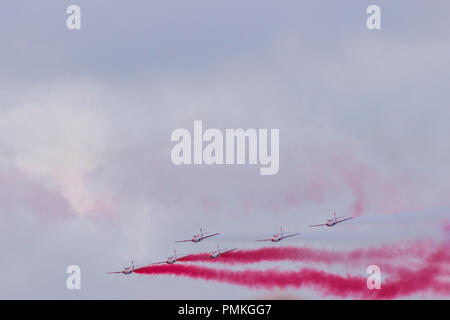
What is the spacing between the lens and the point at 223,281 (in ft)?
532

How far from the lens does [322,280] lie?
161 m

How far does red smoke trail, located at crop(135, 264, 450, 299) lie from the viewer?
158875 mm

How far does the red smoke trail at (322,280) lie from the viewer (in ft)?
521

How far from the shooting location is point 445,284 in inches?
6265
